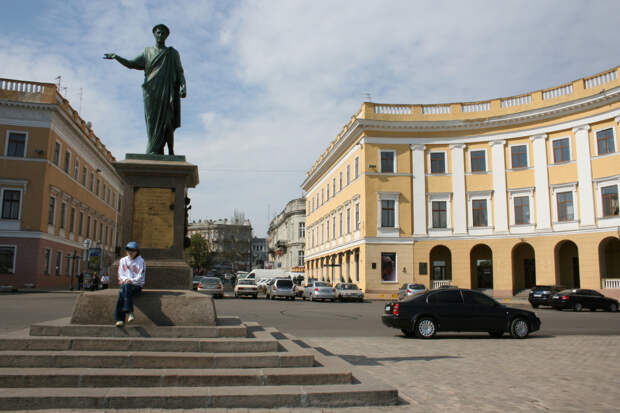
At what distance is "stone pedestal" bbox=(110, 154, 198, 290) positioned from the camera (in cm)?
938

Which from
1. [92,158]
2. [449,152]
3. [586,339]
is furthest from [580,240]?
[92,158]

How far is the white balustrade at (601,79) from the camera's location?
1332 inches

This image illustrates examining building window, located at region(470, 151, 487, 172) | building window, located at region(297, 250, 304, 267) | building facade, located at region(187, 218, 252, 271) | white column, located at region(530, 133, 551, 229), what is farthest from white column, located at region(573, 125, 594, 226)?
building facade, located at region(187, 218, 252, 271)

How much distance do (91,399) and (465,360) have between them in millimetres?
7046

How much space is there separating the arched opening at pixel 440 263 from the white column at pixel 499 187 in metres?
4.46

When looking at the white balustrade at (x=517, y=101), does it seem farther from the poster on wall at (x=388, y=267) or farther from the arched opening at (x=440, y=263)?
the poster on wall at (x=388, y=267)

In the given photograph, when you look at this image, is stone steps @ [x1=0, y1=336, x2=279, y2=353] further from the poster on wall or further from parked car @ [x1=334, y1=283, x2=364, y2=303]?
the poster on wall

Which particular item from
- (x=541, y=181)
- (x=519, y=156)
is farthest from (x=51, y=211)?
(x=541, y=181)

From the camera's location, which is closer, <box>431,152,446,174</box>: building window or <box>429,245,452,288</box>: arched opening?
<box>429,245,452,288</box>: arched opening

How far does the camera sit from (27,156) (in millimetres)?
38625

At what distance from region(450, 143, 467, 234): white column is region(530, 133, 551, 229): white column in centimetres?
524

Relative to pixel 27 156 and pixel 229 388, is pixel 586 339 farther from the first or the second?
pixel 27 156

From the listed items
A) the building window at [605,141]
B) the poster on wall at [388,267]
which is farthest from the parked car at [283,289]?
the building window at [605,141]

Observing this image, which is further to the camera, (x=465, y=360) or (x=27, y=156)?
(x=27, y=156)
